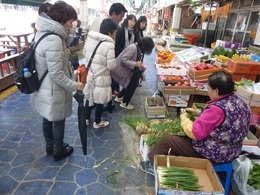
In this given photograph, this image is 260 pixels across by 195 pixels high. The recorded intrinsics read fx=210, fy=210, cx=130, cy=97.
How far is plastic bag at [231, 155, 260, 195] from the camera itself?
96.3 inches

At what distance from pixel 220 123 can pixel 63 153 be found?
7.74 feet

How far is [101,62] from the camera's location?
3.57 metres

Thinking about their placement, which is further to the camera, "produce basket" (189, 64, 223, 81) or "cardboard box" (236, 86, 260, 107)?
"produce basket" (189, 64, 223, 81)

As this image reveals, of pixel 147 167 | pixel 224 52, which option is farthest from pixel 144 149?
pixel 224 52

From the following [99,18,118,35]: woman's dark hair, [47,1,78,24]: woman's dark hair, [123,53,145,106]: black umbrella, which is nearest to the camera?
[47,1,78,24]: woman's dark hair

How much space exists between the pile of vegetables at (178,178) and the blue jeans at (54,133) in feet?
4.95

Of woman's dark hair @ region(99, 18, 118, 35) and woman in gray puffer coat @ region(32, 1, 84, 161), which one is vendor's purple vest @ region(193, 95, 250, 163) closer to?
woman in gray puffer coat @ region(32, 1, 84, 161)

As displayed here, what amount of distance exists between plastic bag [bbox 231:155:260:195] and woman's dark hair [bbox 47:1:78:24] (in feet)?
9.11

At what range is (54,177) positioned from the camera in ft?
9.62

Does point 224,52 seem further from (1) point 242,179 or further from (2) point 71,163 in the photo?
(2) point 71,163

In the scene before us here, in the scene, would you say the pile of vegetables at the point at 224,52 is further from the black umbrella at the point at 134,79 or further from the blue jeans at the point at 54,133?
the blue jeans at the point at 54,133

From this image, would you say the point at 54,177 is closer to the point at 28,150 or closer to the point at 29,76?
the point at 28,150

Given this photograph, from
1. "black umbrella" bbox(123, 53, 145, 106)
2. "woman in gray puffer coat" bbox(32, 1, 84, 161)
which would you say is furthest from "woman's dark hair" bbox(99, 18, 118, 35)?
"black umbrella" bbox(123, 53, 145, 106)

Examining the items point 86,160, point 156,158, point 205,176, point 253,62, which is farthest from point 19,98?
point 253,62
